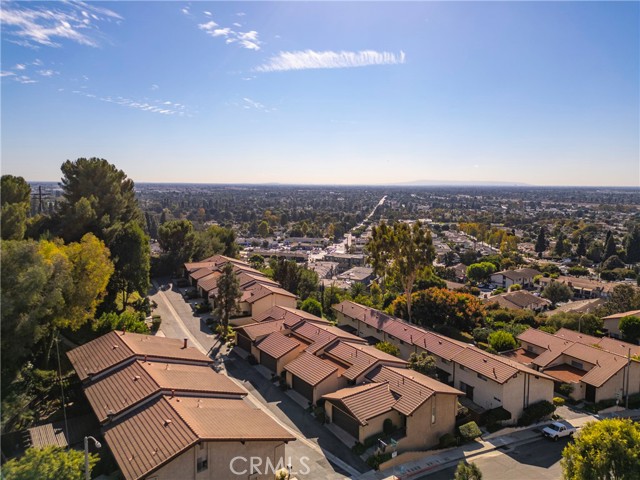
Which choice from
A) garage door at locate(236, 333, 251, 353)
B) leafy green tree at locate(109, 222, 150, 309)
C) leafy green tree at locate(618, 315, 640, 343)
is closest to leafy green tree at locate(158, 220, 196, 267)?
leafy green tree at locate(109, 222, 150, 309)

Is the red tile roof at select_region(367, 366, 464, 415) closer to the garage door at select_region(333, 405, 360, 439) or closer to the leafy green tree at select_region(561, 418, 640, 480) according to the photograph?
the garage door at select_region(333, 405, 360, 439)

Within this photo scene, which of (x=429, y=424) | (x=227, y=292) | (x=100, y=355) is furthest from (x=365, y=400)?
(x=227, y=292)

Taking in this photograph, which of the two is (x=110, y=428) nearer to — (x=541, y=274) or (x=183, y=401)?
(x=183, y=401)

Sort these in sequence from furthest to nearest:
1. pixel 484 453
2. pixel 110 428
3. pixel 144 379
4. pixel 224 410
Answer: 1. pixel 484 453
2. pixel 144 379
3. pixel 224 410
4. pixel 110 428

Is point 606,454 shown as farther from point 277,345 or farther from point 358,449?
point 277,345

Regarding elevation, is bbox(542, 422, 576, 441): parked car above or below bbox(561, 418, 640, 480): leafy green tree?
below

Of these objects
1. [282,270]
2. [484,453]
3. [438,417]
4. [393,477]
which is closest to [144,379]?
[393,477]
